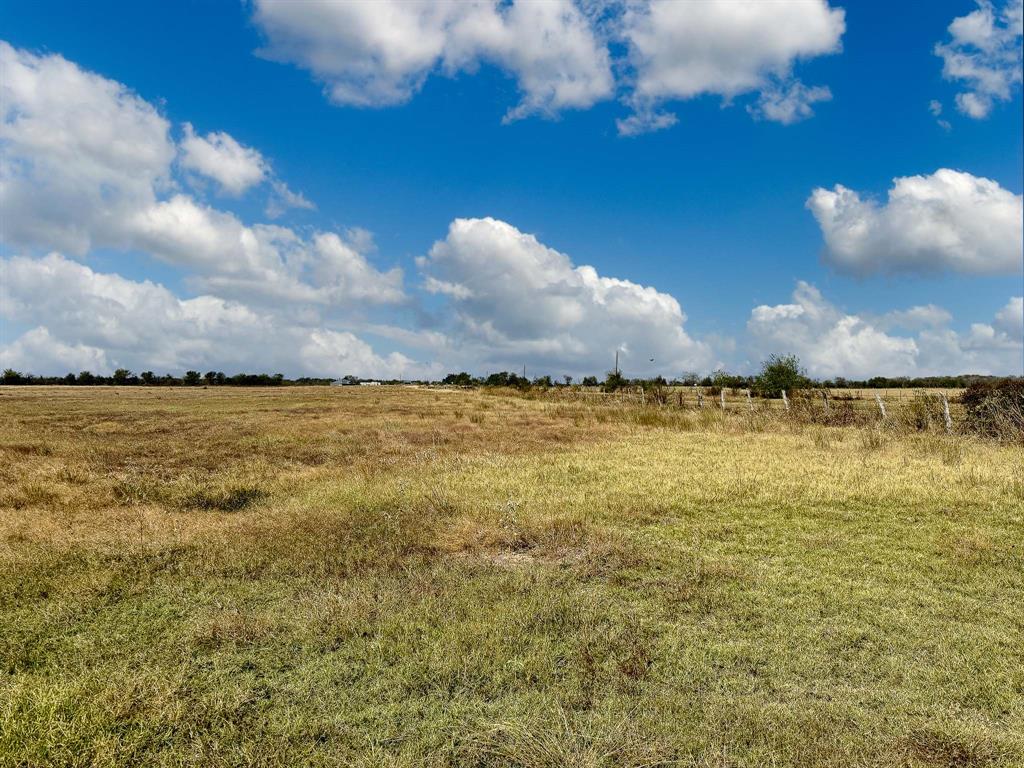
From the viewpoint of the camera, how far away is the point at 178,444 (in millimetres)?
18125

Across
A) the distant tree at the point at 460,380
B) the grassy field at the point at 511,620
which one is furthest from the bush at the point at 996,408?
the distant tree at the point at 460,380

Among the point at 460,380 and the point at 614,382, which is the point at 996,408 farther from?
the point at 460,380

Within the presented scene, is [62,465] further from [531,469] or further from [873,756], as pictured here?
[873,756]

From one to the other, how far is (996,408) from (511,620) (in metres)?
25.3

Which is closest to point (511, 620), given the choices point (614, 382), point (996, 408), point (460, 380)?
point (996, 408)

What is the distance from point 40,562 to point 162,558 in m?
1.34

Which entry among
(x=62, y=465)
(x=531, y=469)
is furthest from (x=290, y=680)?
(x=62, y=465)

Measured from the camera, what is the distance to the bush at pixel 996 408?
2048 centimetres

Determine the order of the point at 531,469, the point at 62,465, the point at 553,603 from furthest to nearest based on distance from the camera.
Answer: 1. the point at 531,469
2. the point at 62,465
3. the point at 553,603

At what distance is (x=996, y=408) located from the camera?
2244cm

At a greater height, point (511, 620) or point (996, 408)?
point (996, 408)

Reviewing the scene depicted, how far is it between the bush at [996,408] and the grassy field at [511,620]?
34.7 ft

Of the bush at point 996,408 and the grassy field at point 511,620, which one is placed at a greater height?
the bush at point 996,408

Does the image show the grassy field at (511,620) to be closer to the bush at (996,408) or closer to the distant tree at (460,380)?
the bush at (996,408)
